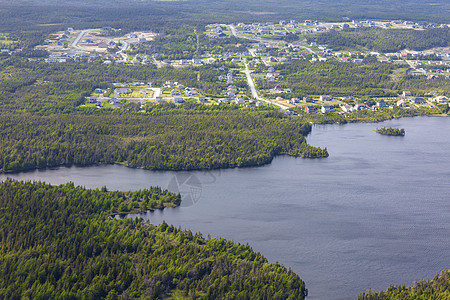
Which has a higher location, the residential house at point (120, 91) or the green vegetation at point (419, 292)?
the residential house at point (120, 91)

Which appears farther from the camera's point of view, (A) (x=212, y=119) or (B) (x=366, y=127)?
(B) (x=366, y=127)

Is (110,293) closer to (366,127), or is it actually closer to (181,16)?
(366,127)

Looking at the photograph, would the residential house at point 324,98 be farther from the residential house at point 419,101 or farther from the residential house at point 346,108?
the residential house at point 419,101

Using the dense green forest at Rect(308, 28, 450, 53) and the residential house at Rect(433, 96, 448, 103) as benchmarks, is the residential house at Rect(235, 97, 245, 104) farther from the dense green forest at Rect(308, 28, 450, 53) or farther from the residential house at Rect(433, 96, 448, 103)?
the dense green forest at Rect(308, 28, 450, 53)

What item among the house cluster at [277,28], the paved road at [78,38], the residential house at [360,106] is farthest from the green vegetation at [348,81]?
the paved road at [78,38]

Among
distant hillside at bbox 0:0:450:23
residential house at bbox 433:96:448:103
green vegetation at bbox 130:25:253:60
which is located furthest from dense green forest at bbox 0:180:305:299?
distant hillside at bbox 0:0:450:23

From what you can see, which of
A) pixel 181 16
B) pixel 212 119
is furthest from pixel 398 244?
pixel 181 16
